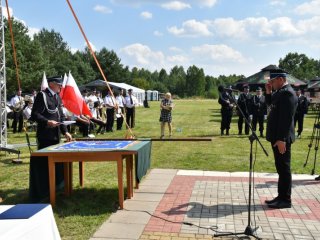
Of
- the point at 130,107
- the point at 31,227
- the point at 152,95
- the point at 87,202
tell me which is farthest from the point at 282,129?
the point at 152,95

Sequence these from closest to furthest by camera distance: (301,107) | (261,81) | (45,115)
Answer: (45,115), (301,107), (261,81)

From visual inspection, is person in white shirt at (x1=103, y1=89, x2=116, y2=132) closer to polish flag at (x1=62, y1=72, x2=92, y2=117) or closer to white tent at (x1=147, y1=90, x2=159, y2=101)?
polish flag at (x1=62, y1=72, x2=92, y2=117)

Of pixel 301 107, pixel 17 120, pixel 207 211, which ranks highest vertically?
pixel 301 107

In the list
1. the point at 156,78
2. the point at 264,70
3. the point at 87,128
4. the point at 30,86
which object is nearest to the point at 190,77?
the point at 156,78

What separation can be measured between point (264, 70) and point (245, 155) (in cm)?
1130

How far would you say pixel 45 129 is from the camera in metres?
6.79

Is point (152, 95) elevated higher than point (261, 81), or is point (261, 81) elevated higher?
point (261, 81)

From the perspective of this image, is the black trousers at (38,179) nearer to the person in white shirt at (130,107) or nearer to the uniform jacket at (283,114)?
the uniform jacket at (283,114)

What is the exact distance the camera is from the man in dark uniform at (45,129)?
627 centimetres

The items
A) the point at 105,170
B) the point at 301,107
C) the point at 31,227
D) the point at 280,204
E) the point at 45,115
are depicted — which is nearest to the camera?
the point at 31,227

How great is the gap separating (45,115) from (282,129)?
12.9 feet

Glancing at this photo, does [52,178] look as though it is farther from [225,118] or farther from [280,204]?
[225,118]

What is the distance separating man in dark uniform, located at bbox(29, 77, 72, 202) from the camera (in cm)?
627

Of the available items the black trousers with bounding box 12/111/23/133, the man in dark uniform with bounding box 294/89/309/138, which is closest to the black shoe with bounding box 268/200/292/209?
the man in dark uniform with bounding box 294/89/309/138
